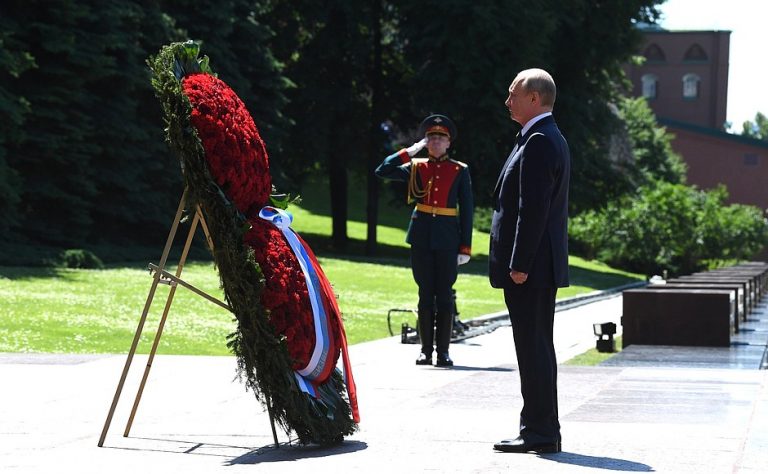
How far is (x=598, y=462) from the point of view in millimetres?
6902

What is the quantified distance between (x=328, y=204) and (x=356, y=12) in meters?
20.8

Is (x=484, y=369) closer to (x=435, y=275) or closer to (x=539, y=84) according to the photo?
(x=435, y=275)

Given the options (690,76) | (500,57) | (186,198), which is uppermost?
(690,76)

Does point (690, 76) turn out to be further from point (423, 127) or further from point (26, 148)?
point (423, 127)

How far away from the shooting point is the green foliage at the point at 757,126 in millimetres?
173875

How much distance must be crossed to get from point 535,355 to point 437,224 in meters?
4.77

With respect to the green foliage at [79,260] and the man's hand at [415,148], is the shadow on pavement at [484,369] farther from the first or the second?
the green foliage at [79,260]

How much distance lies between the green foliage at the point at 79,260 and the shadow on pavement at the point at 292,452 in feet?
62.9

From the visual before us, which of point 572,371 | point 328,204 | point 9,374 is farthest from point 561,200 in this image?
point 328,204

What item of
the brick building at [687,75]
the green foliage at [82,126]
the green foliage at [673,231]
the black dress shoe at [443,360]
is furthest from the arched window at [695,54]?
the black dress shoe at [443,360]

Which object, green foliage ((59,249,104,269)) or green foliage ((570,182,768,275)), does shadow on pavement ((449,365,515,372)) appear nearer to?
green foliage ((59,249,104,269))

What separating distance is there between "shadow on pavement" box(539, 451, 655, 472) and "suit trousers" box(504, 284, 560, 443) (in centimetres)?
17

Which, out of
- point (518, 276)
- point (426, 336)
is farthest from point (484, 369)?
point (518, 276)

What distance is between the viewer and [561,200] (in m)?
7.38
